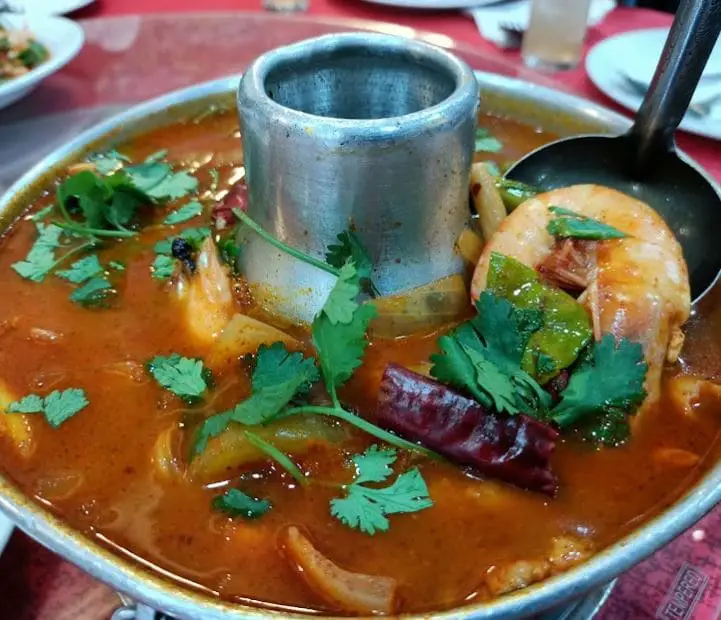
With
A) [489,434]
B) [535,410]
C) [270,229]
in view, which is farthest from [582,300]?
[270,229]

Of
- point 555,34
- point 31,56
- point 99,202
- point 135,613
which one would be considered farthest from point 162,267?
point 555,34

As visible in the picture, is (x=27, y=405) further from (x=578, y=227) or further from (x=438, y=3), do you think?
(x=438, y=3)

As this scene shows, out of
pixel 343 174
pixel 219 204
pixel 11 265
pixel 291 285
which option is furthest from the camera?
pixel 219 204

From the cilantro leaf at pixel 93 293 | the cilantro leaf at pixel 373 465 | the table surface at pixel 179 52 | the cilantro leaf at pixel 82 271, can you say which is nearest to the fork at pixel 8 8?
the table surface at pixel 179 52

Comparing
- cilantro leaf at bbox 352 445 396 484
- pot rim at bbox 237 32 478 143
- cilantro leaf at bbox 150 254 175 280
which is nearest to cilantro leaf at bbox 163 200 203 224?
cilantro leaf at bbox 150 254 175 280

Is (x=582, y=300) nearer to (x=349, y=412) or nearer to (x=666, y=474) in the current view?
(x=666, y=474)

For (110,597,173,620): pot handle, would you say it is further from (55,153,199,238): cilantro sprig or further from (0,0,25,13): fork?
(0,0,25,13): fork
